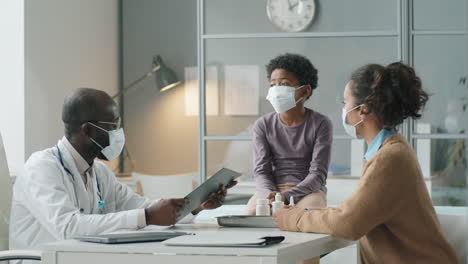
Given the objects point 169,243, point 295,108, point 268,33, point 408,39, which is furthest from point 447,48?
point 169,243

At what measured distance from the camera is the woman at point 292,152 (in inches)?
131

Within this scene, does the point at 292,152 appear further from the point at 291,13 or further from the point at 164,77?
the point at 164,77

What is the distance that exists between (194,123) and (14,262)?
3.70 metres

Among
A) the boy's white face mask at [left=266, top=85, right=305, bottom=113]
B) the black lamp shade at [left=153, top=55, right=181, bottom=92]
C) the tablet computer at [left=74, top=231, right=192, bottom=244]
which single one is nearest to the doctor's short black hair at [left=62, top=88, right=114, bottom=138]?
the tablet computer at [left=74, top=231, right=192, bottom=244]

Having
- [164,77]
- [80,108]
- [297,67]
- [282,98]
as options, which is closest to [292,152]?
[282,98]

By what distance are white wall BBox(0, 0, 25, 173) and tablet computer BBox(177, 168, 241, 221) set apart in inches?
94.1

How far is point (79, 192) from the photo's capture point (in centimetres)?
245

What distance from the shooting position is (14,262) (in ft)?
8.05

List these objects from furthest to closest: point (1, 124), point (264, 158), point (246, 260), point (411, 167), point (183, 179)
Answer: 1. point (183, 179)
2. point (1, 124)
3. point (264, 158)
4. point (411, 167)
5. point (246, 260)

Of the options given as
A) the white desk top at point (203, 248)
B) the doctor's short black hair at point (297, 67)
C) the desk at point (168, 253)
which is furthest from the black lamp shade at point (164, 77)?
the desk at point (168, 253)

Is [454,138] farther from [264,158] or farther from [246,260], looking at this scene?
[246,260]

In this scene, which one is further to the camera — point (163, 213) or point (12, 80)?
point (12, 80)

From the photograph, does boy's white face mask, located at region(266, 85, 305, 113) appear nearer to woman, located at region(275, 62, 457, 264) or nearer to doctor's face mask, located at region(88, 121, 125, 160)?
doctor's face mask, located at region(88, 121, 125, 160)

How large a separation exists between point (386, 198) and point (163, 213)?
0.65m
